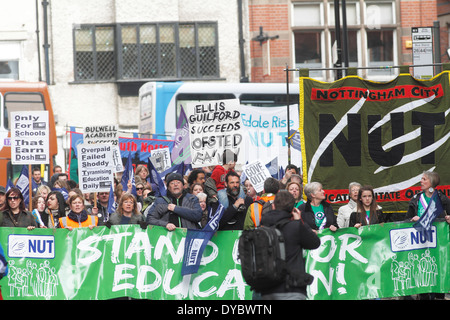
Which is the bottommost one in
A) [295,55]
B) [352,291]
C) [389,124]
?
[352,291]

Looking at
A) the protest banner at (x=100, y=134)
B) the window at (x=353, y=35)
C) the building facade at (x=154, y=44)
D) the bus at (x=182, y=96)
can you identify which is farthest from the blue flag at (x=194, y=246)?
the window at (x=353, y=35)

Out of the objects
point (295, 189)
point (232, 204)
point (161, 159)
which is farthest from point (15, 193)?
point (161, 159)

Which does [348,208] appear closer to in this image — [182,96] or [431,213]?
[431,213]

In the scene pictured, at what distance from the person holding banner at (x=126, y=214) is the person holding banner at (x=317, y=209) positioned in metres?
1.99

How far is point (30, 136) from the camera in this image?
14.3 m

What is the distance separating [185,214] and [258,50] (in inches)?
742

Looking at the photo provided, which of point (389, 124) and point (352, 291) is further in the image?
point (389, 124)

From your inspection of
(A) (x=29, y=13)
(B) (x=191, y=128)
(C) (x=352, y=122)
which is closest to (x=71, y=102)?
(A) (x=29, y=13)

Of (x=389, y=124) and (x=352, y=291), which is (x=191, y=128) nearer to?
(x=389, y=124)

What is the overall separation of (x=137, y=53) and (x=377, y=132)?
17.4 meters

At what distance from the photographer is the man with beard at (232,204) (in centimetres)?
1082

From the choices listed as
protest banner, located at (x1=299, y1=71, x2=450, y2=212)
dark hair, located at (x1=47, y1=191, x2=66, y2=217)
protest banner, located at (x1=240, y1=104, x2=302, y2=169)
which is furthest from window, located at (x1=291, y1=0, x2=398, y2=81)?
protest banner, located at (x1=299, y1=71, x2=450, y2=212)

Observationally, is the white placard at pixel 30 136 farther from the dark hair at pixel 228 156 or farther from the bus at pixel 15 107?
the bus at pixel 15 107

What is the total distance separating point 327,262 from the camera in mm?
10672
